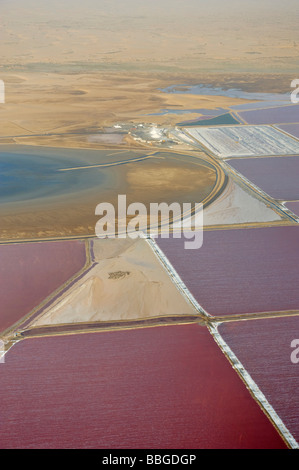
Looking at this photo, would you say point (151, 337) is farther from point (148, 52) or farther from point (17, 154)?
point (148, 52)

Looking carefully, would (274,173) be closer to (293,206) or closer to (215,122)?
(293,206)

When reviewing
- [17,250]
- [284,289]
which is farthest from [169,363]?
[17,250]

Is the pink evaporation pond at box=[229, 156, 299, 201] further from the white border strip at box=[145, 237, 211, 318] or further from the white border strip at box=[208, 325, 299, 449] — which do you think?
the white border strip at box=[208, 325, 299, 449]

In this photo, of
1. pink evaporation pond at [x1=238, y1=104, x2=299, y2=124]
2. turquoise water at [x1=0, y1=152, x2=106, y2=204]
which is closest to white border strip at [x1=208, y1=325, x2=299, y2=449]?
turquoise water at [x1=0, y1=152, x2=106, y2=204]

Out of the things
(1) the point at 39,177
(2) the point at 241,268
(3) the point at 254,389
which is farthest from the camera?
(1) the point at 39,177

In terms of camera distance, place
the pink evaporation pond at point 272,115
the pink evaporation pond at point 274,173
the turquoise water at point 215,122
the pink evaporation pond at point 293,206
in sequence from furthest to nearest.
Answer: the pink evaporation pond at point 272,115 < the turquoise water at point 215,122 < the pink evaporation pond at point 274,173 < the pink evaporation pond at point 293,206

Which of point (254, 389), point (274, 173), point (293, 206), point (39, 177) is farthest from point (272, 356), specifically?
point (39, 177)

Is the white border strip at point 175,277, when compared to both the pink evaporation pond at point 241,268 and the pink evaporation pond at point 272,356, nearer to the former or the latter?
the pink evaporation pond at point 241,268

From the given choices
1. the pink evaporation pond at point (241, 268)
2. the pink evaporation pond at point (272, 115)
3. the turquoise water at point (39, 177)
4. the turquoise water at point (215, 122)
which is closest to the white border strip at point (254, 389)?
the pink evaporation pond at point (241, 268)
